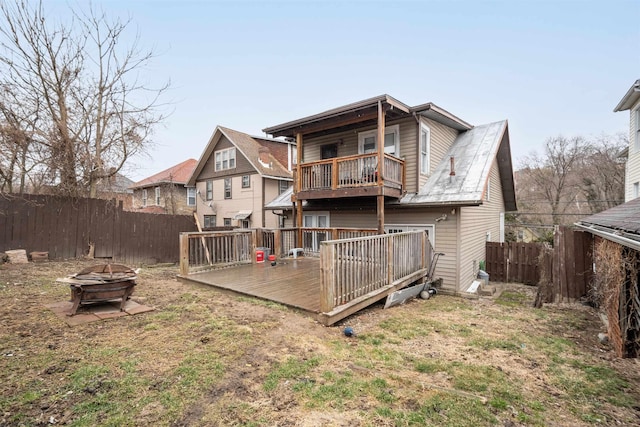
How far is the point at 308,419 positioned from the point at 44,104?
45.2 feet

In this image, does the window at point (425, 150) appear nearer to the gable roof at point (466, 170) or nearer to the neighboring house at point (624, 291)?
the gable roof at point (466, 170)

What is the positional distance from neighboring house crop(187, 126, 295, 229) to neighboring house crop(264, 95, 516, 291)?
6.27 meters

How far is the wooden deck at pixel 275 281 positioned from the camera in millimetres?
5949

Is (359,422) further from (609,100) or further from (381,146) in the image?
(609,100)

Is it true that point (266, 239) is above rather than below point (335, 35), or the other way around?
below

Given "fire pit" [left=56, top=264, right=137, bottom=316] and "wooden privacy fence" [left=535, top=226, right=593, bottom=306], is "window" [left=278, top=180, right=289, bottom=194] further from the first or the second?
"wooden privacy fence" [left=535, top=226, right=593, bottom=306]

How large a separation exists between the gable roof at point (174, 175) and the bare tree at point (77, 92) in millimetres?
10353

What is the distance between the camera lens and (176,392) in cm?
286

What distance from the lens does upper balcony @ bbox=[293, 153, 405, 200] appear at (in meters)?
9.39

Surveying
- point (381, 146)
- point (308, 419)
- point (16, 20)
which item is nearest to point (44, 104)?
point (16, 20)

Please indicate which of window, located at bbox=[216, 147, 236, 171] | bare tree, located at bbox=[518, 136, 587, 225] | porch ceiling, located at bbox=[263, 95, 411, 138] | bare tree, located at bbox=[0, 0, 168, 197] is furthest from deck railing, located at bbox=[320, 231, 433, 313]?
bare tree, located at bbox=[518, 136, 587, 225]

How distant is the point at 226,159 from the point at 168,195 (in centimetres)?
649

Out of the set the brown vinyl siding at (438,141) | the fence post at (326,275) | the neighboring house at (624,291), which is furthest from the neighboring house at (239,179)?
the neighboring house at (624,291)

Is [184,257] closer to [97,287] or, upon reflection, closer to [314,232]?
[97,287]
